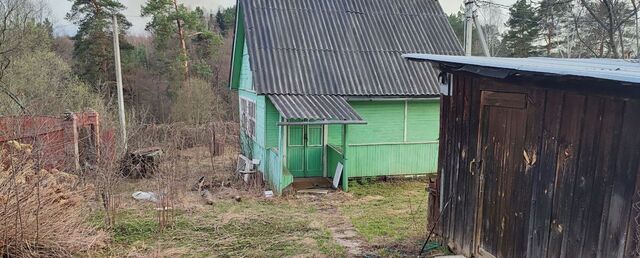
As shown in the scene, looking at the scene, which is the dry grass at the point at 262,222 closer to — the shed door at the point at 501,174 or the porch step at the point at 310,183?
the porch step at the point at 310,183

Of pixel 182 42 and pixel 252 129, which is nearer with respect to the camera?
pixel 252 129

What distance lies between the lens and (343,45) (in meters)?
12.3

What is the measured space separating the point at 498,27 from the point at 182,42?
23.0 meters

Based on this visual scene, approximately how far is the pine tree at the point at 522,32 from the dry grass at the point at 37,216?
23658 mm

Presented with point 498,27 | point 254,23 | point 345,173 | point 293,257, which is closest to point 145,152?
point 254,23

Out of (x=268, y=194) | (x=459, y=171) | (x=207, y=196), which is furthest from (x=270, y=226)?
(x=459, y=171)

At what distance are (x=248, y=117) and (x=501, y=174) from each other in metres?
9.35

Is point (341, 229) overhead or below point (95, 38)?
below

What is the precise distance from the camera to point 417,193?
10.6 m

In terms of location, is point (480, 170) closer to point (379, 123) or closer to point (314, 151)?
point (379, 123)

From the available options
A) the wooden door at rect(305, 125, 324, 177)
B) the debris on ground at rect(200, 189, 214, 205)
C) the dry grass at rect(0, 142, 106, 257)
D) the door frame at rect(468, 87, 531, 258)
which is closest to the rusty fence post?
the debris on ground at rect(200, 189, 214, 205)

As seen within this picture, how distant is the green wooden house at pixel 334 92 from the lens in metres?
10.8

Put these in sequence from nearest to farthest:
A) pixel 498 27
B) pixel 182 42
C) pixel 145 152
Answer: pixel 145 152 → pixel 182 42 → pixel 498 27

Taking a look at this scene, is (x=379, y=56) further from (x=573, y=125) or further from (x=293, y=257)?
(x=573, y=125)
